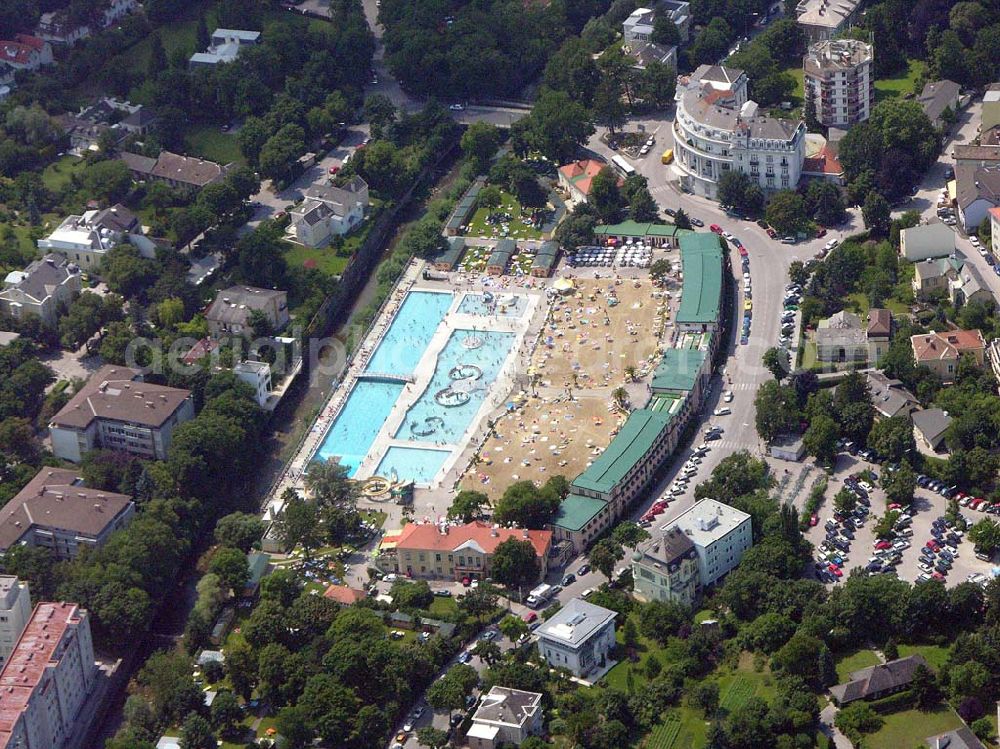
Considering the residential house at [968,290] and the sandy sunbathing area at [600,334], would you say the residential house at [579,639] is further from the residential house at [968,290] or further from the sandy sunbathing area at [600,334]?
the residential house at [968,290]

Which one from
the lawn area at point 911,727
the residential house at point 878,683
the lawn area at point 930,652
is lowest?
the lawn area at point 930,652

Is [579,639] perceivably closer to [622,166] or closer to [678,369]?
[678,369]

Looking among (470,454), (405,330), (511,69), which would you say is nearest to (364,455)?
(470,454)

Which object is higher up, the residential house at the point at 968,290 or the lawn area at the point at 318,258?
the residential house at the point at 968,290

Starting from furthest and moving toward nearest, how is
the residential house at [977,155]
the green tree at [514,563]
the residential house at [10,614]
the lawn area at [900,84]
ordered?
the lawn area at [900,84] → the residential house at [977,155] → the green tree at [514,563] → the residential house at [10,614]

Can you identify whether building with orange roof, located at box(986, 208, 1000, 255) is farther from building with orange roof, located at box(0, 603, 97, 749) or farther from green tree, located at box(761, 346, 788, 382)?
building with orange roof, located at box(0, 603, 97, 749)

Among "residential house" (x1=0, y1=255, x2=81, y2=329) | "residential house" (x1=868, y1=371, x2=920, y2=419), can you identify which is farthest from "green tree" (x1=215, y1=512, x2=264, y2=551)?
"residential house" (x1=868, y1=371, x2=920, y2=419)

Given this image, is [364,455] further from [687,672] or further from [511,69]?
[511,69]

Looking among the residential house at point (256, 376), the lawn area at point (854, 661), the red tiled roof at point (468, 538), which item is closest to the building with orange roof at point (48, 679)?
the red tiled roof at point (468, 538)
